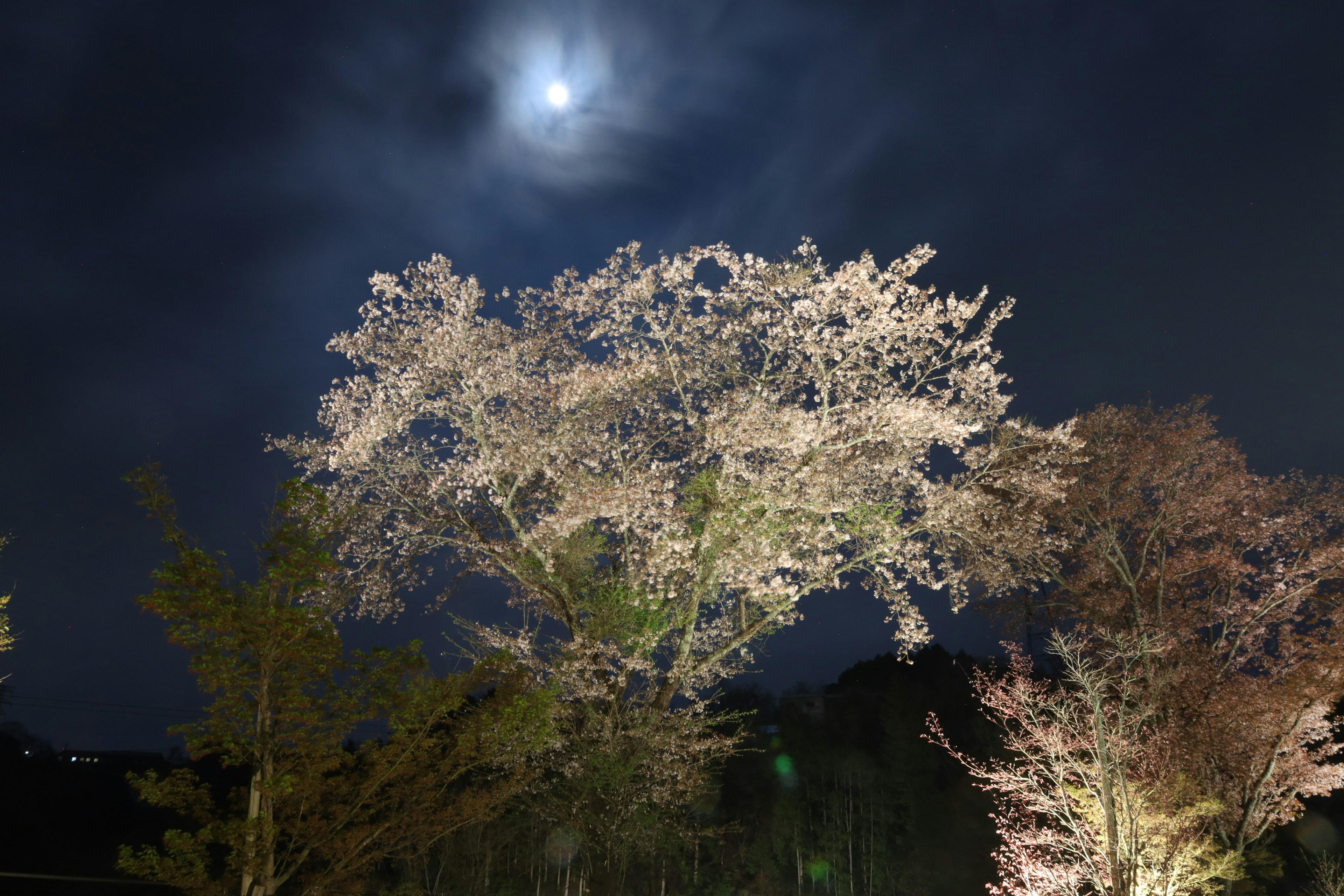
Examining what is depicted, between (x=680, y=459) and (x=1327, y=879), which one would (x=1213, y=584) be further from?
(x=680, y=459)

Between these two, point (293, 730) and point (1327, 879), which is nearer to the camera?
point (293, 730)

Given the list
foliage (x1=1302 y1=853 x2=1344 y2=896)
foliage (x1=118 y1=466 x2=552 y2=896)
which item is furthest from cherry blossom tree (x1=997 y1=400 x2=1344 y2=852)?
foliage (x1=118 y1=466 x2=552 y2=896)

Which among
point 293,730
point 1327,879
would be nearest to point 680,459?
point 293,730

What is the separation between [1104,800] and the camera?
8727 mm

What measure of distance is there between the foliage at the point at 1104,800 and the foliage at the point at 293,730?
296 inches

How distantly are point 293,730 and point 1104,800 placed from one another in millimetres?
9963

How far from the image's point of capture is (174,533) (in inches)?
287

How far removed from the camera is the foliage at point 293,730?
701cm

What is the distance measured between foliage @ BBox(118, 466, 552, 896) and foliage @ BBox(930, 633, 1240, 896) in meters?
7.51

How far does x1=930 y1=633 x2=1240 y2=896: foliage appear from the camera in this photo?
9.09 m

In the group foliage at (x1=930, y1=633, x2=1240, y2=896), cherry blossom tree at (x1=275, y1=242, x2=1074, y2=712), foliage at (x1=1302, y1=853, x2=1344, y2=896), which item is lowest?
foliage at (x1=1302, y1=853, x2=1344, y2=896)

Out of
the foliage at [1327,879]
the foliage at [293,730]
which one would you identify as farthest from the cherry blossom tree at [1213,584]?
the foliage at [293,730]

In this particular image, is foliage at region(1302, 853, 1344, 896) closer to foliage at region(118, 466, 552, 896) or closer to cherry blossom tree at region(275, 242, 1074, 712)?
cherry blossom tree at region(275, 242, 1074, 712)

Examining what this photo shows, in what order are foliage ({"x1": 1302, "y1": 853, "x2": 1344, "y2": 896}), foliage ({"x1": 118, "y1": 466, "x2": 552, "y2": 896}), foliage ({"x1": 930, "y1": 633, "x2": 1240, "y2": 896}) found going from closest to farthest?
foliage ({"x1": 118, "y1": 466, "x2": 552, "y2": 896}) < foliage ({"x1": 930, "y1": 633, "x2": 1240, "y2": 896}) < foliage ({"x1": 1302, "y1": 853, "x2": 1344, "y2": 896})
